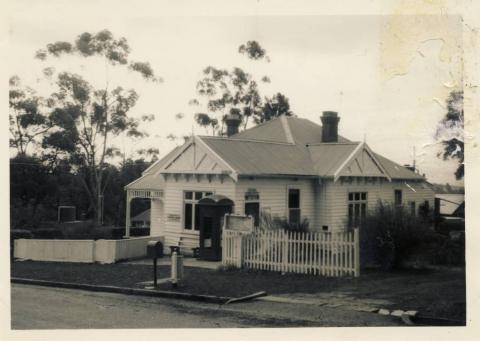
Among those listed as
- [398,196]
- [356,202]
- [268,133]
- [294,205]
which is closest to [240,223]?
[294,205]

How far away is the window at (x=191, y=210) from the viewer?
21.3 meters

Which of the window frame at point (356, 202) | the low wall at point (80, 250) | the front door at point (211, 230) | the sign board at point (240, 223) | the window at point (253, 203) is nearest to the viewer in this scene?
the sign board at point (240, 223)

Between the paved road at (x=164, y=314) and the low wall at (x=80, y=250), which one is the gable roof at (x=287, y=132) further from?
the paved road at (x=164, y=314)

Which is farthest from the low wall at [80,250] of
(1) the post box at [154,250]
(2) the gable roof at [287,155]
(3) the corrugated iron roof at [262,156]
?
(1) the post box at [154,250]

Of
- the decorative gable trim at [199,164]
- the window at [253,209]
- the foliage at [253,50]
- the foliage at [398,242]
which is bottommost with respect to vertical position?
the foliage at [398,242]

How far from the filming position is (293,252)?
16016mm

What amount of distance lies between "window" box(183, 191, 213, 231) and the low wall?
1688mm

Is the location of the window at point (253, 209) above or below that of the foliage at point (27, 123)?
below

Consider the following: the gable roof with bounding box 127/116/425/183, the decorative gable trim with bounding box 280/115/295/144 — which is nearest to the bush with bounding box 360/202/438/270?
the gable roof with bounding box 127/116/425/183

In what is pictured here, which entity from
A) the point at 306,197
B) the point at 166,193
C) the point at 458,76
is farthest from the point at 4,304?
the point at 306,197

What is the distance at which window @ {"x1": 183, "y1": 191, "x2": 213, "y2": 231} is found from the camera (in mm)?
21328

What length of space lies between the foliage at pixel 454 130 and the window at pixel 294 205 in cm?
1113

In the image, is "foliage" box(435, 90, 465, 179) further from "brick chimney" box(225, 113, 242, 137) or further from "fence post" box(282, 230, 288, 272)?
"brick chimney" box(225, 113, 242, 137)

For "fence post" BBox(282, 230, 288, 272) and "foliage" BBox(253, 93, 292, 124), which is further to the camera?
"foliage" BBox(253, 93, 292, 124)
